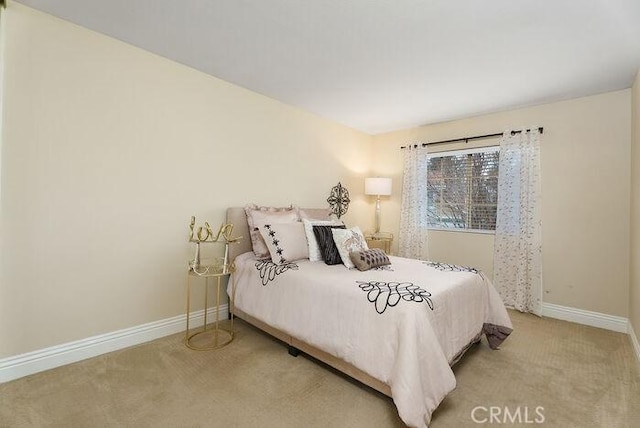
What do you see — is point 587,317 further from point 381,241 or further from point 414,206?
point 381,241

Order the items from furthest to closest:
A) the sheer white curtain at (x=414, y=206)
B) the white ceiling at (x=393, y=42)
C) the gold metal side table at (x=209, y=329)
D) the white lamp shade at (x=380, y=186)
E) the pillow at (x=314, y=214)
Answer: the white lamp shade at (x=380, y=186), the sheer white curtain at (x=414, y=206), the pillow at (x=314, y=214), the gold metal side table at (x=209, y=329), the white ceiling at (x=393, y=42)

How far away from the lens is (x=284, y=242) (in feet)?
8.53

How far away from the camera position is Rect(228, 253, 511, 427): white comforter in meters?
1.48

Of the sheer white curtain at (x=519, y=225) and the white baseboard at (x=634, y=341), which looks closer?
the white baseboard at (x=634, y=341)

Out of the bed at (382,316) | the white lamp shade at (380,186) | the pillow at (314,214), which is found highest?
the white lamp shade at (380,186)

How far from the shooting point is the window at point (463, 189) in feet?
12.0

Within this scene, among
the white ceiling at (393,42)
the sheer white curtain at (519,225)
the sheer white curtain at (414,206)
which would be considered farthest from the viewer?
the sheer white curtain at (414,206)

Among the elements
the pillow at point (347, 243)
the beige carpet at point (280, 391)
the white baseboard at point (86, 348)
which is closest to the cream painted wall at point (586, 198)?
the beige carpet at point (280, 391)

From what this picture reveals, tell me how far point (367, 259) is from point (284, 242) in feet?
2.45

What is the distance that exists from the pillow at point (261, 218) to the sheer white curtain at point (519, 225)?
2.41 meters

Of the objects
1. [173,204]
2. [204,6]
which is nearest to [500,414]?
[173,204]

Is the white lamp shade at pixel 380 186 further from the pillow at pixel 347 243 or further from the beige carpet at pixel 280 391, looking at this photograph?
the beige carpet at pixel 280 391

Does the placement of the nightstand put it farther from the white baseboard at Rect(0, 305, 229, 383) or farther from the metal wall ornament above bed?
the white baseboard at Rect(0, 305, 229, 383)

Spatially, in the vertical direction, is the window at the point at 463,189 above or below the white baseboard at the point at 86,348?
above
